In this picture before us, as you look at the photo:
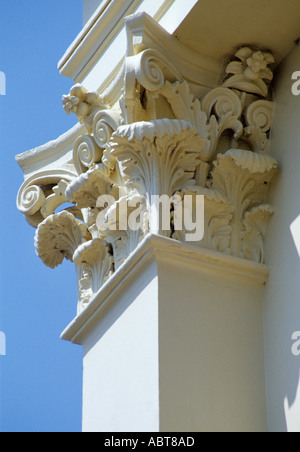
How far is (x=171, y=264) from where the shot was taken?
5.86 metres

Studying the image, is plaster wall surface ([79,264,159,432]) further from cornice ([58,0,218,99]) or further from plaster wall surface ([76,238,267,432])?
cornice ([58,0,218,99])

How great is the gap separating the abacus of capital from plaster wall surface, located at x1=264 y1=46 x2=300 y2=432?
0.06 metres

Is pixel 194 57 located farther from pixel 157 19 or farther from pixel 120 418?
pixel 120 418

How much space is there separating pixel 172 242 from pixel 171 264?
0.35 ft

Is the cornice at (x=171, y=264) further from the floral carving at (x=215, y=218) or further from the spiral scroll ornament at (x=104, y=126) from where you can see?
the spiral scroll ornament at (x=104, y=126)

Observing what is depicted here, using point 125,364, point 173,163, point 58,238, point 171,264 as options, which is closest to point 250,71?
point 173,163

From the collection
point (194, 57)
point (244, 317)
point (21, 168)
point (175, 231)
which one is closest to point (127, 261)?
point (175, 231)

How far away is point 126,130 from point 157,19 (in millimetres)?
820

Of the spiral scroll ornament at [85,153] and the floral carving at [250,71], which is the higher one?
the floral carving at [250,71]

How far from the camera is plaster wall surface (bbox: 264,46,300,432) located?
18.8 ft

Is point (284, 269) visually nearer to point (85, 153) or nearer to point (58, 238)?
point (85, 153)

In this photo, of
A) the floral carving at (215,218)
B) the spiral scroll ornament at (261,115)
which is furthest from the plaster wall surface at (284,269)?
the floral carving at (215,218)

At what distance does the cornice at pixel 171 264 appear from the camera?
5832 millimetres

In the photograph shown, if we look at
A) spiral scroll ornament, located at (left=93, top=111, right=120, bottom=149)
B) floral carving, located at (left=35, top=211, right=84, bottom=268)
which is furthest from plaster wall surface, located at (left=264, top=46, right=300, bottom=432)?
floral carving, located at (left=35, top=211, right=84, bottom=268)
